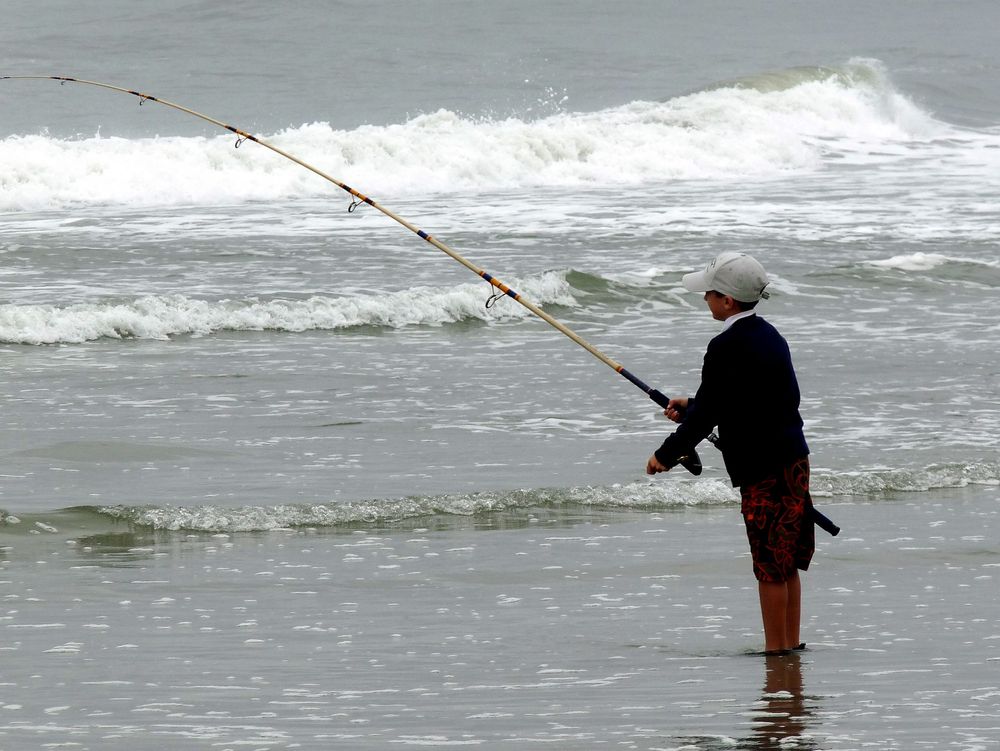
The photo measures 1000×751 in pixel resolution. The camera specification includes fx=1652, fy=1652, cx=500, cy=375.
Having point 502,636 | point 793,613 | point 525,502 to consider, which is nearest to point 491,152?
point 525,502

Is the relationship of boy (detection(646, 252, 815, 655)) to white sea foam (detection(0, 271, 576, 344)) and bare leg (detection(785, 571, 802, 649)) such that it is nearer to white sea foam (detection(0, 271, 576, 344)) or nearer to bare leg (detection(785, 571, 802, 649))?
bare leg (detection(785, 571, 802, 649))

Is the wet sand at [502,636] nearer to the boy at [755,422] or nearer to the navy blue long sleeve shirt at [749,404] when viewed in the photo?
the boy at [755,422]

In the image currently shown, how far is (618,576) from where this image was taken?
5867mm

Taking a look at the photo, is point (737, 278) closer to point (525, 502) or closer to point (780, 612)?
point (780, 612)

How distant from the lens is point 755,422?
451 centimetres

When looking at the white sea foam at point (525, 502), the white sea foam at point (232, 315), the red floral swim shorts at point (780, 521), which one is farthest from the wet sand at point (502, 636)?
the white sea foam at point (232, 315)

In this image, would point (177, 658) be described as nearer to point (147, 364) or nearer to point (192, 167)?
point (147, 364)

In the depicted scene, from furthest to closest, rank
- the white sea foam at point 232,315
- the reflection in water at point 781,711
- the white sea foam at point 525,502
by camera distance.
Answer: the white sea foam at point 232,315, the white sea foam at point 525,502, the reflection in water at point 781,711

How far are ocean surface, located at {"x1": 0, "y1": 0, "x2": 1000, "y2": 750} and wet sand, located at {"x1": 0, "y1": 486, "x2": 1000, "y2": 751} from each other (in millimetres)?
19

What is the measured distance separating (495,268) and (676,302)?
2.53 m

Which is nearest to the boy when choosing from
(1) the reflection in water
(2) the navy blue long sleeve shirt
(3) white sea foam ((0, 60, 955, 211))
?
(2) the navy blue long sleeve shirt

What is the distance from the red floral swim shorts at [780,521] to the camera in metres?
4.57

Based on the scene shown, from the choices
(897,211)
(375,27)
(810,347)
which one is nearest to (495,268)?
(810,347)

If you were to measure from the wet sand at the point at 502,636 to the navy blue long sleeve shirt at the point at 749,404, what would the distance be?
615mm
